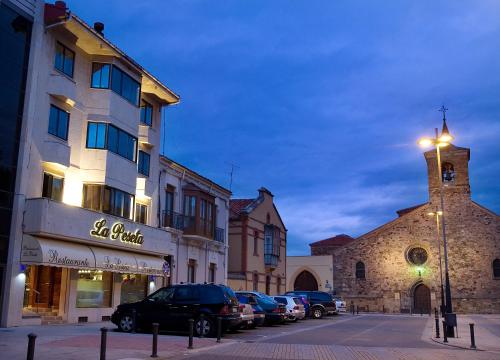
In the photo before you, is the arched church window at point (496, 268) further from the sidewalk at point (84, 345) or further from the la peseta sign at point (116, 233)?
the sidewalk at point (84, 345)

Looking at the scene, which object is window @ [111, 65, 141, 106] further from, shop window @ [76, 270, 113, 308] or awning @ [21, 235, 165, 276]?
shop window @ [76, 270, 113, 308]

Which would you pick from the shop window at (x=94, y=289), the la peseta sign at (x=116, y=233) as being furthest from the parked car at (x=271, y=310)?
the shop window at (x=94, y=289)

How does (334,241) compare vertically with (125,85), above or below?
below

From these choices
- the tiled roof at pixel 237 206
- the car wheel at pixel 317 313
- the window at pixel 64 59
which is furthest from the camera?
the tiled roof at pixel 237 206

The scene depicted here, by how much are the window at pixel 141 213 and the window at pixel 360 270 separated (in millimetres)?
31682

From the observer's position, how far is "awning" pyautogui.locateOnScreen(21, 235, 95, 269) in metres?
20.6

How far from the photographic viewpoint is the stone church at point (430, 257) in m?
52.3

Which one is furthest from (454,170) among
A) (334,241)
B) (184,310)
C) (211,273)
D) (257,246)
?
(184,310)

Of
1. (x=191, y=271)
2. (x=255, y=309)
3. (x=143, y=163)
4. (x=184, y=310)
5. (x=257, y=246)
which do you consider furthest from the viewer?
(x=257, y=246)

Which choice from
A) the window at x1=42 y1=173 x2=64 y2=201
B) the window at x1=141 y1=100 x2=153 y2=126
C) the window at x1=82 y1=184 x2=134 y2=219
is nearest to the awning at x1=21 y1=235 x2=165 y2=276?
the window at x1=82 y1=184 x2=134 y2=219

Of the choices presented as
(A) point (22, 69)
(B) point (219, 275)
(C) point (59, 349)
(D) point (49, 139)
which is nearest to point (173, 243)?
(B) point (219, 275)

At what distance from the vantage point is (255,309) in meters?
24.4

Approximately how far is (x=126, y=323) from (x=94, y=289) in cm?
618

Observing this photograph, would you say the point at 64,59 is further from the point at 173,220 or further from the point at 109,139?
the point at 173,220
